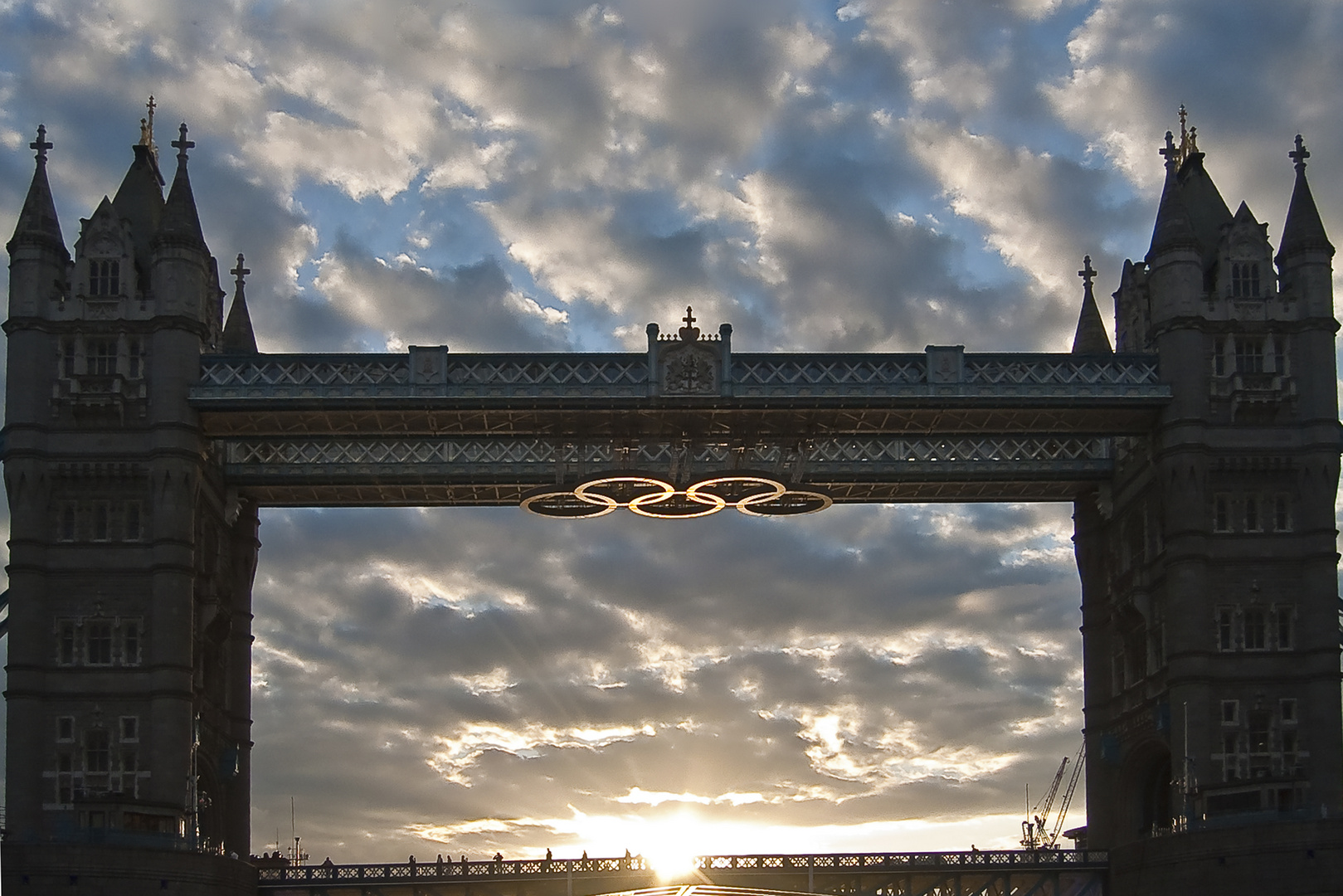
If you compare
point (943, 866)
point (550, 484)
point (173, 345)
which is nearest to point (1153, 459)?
point (943, 866)

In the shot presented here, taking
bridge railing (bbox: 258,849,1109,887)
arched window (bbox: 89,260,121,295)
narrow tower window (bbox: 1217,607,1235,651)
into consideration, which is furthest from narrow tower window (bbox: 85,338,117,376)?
narrow tower window (bbox: 1217,607,1235,651)

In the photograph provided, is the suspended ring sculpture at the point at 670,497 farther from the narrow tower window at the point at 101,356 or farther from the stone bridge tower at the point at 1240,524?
the narrow tower window at the point at 101,356

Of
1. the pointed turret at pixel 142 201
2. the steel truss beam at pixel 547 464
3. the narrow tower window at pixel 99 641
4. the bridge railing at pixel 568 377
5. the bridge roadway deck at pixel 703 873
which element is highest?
the pointed turret at pixel 142 201

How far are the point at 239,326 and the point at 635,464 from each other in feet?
101

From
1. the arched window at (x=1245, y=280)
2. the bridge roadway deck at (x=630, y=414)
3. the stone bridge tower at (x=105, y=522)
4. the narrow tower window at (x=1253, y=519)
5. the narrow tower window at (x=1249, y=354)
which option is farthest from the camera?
the arched window at (x=1245, y=280)

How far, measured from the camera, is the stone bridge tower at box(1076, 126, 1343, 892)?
94250 millimetres

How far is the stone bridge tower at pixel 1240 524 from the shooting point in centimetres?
9425

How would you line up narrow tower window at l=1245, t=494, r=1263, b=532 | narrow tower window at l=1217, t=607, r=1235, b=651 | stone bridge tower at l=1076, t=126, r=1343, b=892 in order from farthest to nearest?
1. narrow tower window at l=1245, t=494, r=1263, b=532
2. narrow tower window at l=1217, t=607, r=1235, b=651
3. stone bridge tower at l=1076, t=126, r=1343, b=892

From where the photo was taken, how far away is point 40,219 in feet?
316

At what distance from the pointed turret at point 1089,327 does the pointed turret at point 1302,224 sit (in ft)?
58.1

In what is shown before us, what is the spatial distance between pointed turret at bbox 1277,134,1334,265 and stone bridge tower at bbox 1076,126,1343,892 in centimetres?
9

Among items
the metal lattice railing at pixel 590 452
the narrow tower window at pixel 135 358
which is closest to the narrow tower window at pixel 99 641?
the narrow tower window at pixel 135 358

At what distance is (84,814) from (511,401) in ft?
87.6

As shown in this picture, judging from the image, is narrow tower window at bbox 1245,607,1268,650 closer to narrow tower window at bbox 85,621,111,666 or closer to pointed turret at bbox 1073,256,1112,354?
pointed turret at bbox 1073,256,1112,354
